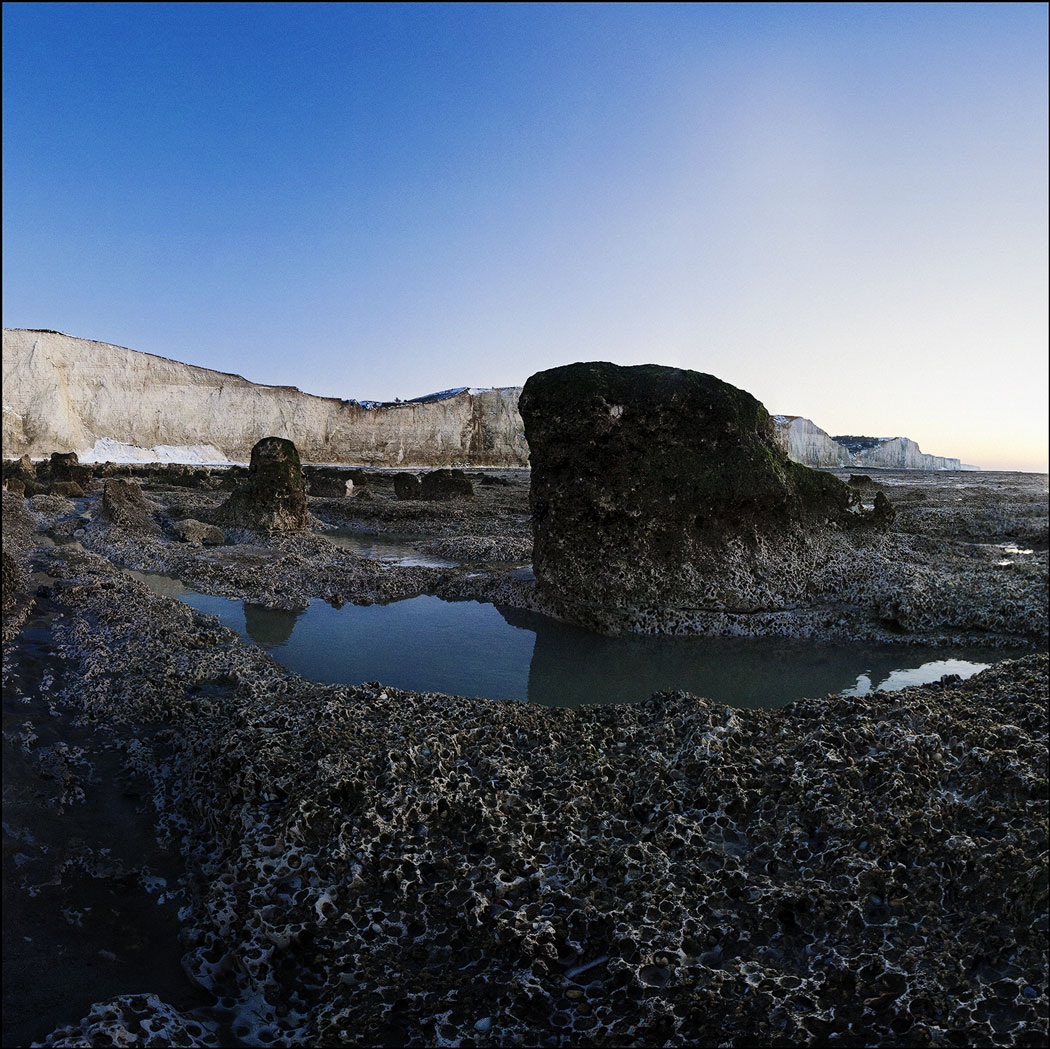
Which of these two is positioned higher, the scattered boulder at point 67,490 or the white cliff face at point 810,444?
the white cliff face at point 810,444

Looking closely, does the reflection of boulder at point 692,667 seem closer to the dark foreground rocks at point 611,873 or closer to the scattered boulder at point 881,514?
the dark foreground rocks at point 611,873

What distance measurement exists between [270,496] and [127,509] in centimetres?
418

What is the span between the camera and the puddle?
6625mm

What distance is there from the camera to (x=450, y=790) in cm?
388

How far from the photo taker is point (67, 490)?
24.0 meters

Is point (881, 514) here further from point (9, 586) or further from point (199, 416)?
point (199, 416)

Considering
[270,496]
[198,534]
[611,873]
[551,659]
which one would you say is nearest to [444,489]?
[270,496]

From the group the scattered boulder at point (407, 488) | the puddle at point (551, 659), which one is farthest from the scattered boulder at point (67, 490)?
the puddle at point (551, 659)

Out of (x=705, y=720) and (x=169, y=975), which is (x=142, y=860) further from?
(x=705, y=720)

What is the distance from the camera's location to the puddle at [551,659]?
21.7 ft

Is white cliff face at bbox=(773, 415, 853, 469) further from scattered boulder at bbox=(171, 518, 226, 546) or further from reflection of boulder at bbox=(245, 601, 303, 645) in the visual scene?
reflection of boulder at bbox=(245, 601, 303, 645)

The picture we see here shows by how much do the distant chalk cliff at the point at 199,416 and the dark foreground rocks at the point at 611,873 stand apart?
4783cm

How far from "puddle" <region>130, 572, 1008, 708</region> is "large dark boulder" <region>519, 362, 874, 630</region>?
56cm

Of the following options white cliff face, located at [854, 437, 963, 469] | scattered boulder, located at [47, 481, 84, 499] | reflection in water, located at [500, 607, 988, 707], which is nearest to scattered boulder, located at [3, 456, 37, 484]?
scattered boulder, located at [47, 481, 84, 499]
